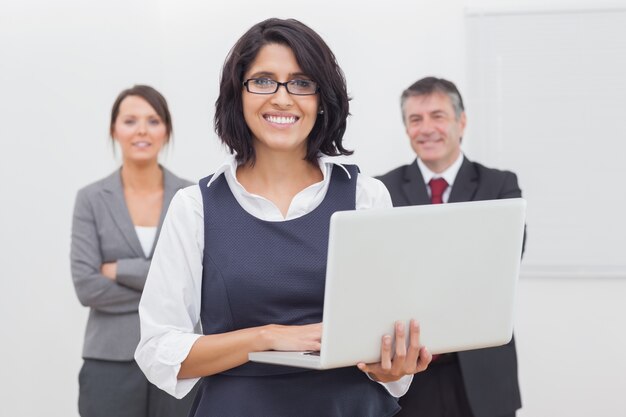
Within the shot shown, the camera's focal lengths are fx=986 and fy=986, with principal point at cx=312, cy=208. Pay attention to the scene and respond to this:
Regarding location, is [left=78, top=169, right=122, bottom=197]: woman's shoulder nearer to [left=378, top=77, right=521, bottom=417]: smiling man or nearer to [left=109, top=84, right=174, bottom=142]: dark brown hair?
[left=109, top=84, right=174, bottom=142]: dark brown hair

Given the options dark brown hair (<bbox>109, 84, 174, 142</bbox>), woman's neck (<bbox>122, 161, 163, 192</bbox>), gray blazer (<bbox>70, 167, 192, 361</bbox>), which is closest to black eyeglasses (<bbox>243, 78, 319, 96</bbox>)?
gray blazer (<bbox>70, 167, 192, 361</bbox>)

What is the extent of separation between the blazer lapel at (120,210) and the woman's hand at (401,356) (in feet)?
6.47

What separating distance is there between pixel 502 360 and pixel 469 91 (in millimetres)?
1913

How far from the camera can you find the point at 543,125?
16.6 ft

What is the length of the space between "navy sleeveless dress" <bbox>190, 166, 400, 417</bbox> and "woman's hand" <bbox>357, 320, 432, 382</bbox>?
0.50ft

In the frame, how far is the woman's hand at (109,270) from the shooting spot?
143 inches

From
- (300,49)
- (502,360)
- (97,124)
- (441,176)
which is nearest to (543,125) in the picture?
(441,176)

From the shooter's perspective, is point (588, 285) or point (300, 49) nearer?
point (300, 49)

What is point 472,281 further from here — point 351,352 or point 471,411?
point 471,411

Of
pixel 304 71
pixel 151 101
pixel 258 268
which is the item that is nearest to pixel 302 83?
pixel 304 71

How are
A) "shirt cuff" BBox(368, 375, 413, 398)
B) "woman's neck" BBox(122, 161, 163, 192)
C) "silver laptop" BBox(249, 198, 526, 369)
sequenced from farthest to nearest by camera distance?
"woman's neck" BBox(122, 161, 163, 192) → "shirt cuff" BBox(368, 375, 413, 398) → "silver laptop" BBox(249, 198, 526, 369)

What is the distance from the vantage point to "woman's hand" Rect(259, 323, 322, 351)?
1.82m

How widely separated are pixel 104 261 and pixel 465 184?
138cm

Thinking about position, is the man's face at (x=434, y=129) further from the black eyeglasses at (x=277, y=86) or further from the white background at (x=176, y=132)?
the black eyeglasses at (x=277, y=86)
